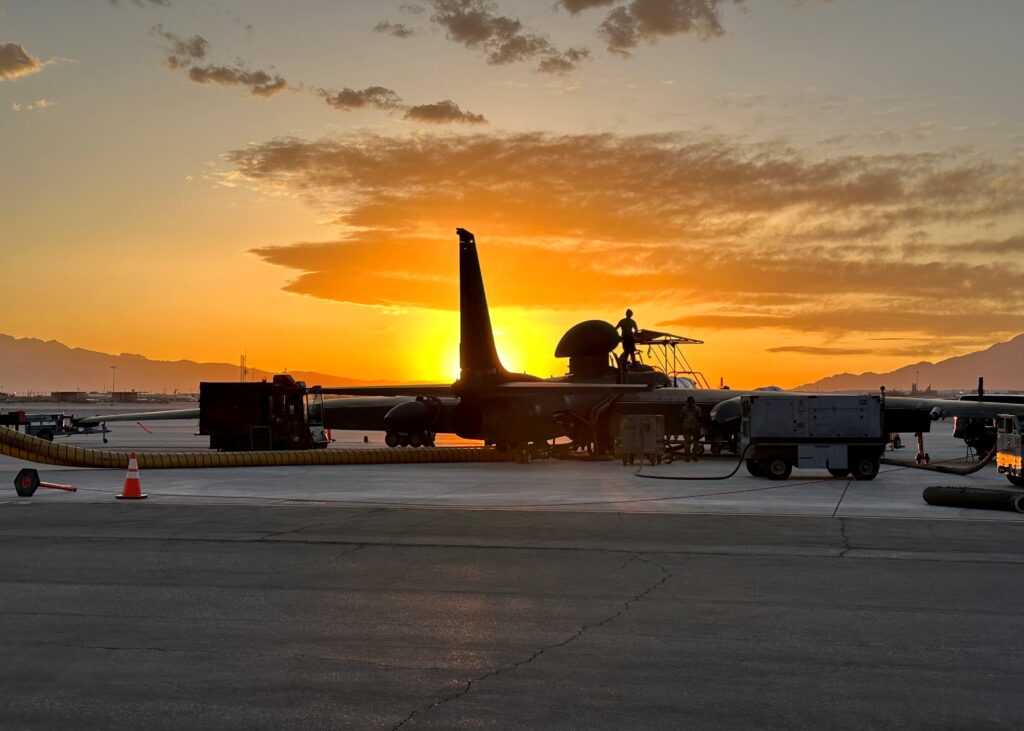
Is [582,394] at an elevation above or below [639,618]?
above

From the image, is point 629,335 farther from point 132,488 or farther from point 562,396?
point 132,488

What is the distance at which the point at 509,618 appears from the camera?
9227 mm

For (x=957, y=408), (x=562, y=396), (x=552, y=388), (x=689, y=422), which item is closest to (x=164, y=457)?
(x=552, y=388)

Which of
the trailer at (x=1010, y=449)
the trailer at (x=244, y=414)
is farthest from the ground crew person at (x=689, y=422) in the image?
the trailer at (x=244, y=414)

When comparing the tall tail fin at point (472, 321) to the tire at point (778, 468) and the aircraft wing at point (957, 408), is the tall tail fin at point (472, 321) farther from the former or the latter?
the aircraft wing at point (957, 408)

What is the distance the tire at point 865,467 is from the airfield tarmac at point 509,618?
7.68 m

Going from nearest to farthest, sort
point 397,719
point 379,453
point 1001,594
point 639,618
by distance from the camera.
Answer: point 397,719 → point 639,618 → point 1001,594 → point 379,453

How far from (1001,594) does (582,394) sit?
2610 centimetres

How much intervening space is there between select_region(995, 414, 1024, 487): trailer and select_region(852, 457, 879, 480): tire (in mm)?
3215

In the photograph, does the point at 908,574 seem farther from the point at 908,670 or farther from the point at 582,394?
the point at 582,394

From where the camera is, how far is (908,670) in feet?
24.6

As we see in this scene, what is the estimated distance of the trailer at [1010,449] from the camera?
22297 millimetres

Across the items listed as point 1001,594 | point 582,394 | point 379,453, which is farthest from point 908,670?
point 582,394

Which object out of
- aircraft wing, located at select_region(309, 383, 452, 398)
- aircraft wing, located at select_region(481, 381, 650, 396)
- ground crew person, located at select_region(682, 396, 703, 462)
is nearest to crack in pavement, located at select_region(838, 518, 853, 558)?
ground crew person, located at select_region(682, 396, 703, 462)
